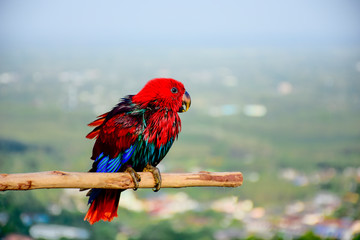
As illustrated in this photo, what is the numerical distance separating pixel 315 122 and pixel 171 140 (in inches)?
156

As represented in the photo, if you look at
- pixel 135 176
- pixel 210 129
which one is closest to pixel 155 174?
pixel 135 176

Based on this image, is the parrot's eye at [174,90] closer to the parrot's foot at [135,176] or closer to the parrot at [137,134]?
the parrot at [137,134]

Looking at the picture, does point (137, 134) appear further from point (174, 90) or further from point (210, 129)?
point (210, 129)

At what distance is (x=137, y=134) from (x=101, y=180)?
0.70 feet

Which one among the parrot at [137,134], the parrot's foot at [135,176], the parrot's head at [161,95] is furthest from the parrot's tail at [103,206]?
the parrot's head at [161,95]

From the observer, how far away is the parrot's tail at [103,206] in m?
1.47

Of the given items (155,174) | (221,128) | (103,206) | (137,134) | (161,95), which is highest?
(221,128)

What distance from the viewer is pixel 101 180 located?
1262 mm

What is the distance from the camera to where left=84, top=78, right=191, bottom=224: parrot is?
1.39 m

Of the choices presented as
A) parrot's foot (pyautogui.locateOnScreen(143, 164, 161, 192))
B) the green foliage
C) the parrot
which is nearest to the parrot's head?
the parrot

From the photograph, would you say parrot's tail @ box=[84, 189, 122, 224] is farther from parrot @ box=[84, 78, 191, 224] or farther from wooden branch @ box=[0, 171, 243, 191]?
wooden branch @ box=[0, 171, 243, 191]

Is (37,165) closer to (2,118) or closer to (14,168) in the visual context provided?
(14,168)

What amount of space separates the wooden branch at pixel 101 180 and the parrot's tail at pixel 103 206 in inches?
6.7

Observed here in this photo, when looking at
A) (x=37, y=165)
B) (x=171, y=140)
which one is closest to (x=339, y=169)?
(x=37, y=165)
